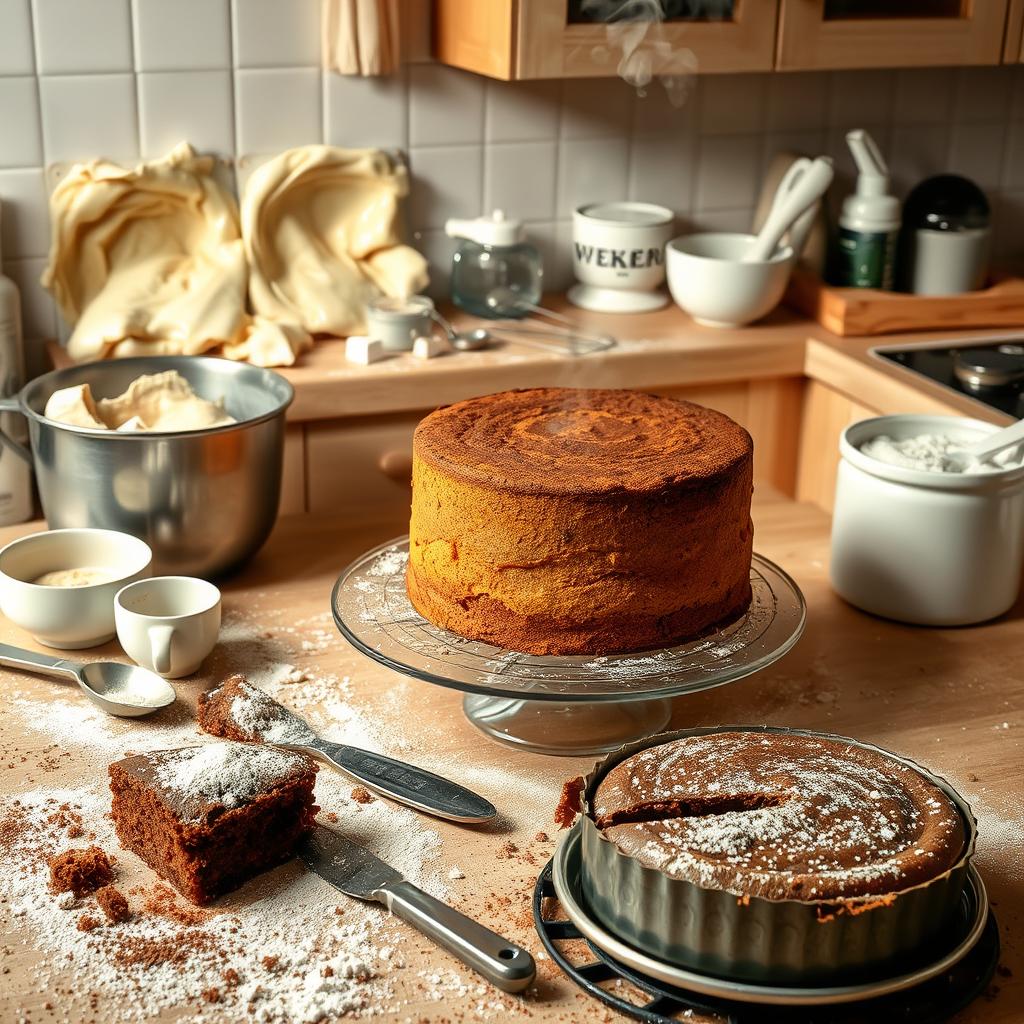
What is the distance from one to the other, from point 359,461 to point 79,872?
103cm

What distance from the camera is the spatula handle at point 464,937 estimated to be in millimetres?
798

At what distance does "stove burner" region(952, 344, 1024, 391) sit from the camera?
1823 millimetres

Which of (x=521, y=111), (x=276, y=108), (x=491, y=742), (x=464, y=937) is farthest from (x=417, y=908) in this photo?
(x=521, y=111)

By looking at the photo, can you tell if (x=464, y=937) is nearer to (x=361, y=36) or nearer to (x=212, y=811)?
(x=212, y=811)

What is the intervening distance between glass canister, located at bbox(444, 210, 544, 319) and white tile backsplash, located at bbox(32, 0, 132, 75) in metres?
0.54

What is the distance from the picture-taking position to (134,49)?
1.84 meters

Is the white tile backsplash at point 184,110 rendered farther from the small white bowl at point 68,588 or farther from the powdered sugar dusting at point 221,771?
the powdered sugar dusting at point 221,771

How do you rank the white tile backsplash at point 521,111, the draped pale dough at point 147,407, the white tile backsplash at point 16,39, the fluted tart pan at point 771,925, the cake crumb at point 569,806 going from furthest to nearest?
the white tile backsplash at point 521,111
the white tile backsplash at point 16,39
the draped pale dough at point 147,407
the cake crumb at point 569,806
the fluted tart pan at point 771,925

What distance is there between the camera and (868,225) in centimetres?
211

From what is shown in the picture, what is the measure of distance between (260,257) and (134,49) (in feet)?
1.07

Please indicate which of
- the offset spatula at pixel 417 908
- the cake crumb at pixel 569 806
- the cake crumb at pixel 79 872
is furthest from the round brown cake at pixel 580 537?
the cake crumb at pixel 79 872

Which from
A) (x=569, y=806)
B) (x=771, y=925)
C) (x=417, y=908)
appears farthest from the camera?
(x=569, y=806)

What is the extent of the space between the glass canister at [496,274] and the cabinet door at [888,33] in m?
0.47

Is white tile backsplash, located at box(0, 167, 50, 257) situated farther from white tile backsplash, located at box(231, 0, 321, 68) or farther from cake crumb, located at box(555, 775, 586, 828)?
cake crumb, located at box(555, 775, 586, 828)
